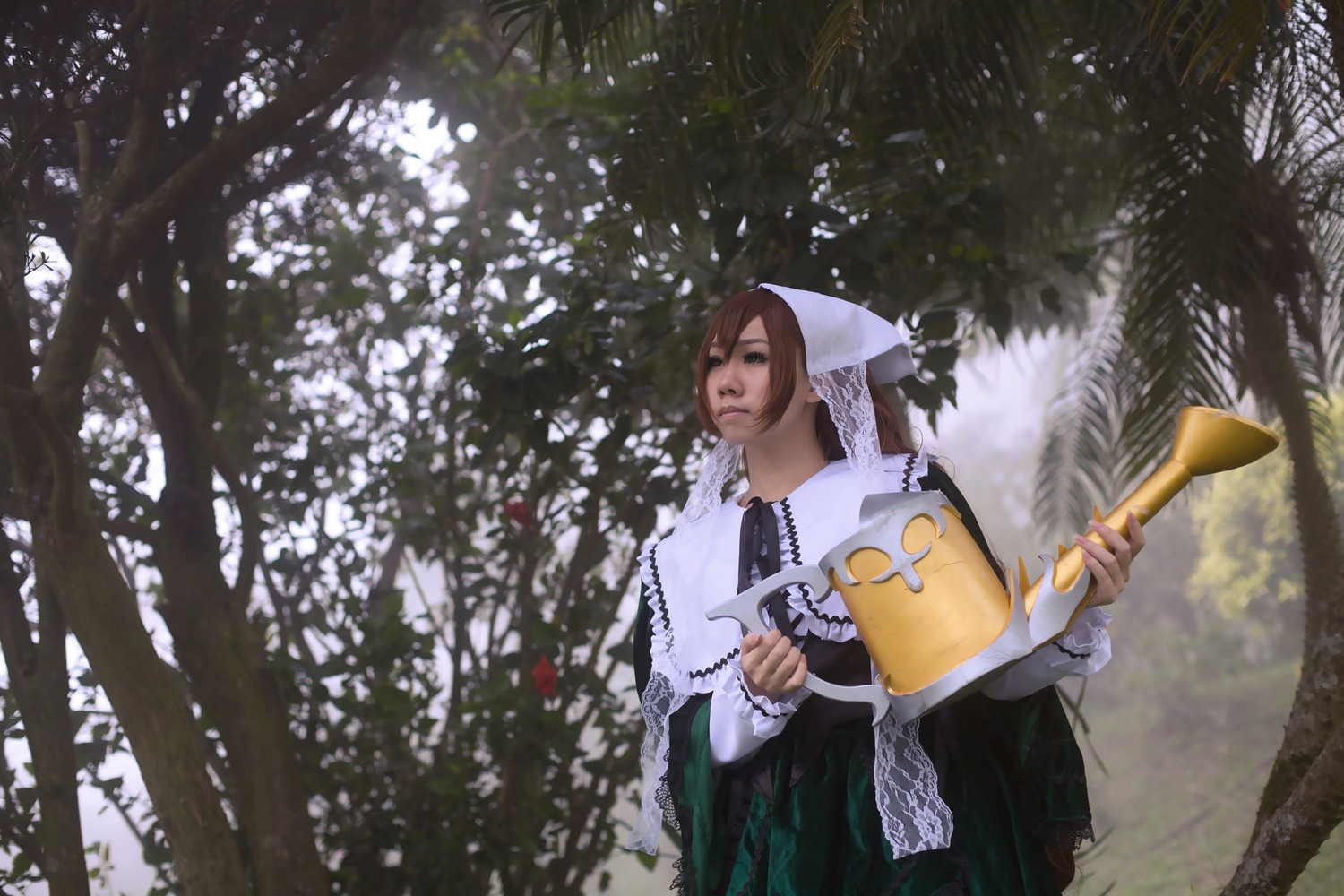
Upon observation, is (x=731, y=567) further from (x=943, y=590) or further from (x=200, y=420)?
(x=200, y=420)

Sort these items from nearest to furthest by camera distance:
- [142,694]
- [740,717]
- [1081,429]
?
[740,717] → [142,694] → [1081,429]

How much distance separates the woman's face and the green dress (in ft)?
1.10

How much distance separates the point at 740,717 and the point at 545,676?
1299mm

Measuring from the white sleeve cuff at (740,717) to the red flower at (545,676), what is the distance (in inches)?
47.8

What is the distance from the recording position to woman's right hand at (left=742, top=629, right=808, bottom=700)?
4.08 ft

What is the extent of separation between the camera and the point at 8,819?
72.4 inches

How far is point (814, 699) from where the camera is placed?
4.64 feet

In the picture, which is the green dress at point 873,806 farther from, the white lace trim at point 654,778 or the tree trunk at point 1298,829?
the tree trunk at point 1298,829

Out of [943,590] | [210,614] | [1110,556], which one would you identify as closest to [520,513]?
[210,614]

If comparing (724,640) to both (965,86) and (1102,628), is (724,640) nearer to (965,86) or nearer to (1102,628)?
(1102,628)

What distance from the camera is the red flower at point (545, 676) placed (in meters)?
2.61

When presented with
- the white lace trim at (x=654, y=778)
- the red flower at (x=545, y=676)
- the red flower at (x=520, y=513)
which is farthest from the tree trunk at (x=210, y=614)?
the white lace trim at (x=654, y=778)

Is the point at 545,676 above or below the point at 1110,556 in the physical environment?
above

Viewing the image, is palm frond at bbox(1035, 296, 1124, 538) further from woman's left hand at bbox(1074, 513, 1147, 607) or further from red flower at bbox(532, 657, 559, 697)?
woman's left hand at bbox(1074, 513, 1147, 607)
